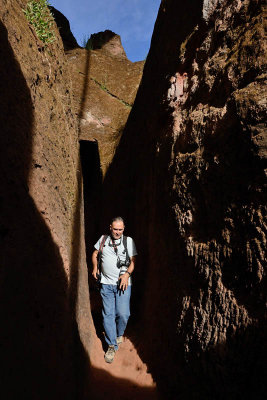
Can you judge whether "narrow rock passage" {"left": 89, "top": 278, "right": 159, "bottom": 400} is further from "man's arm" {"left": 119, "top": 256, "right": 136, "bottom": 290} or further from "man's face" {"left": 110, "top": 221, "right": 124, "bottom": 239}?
"man's face" {"left": 110, "top": 221, "right": 124, "bottom": 239}

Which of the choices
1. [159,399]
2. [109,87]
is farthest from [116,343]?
[109,87]

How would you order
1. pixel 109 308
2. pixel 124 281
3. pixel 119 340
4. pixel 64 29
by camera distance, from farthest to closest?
pixel 64 29 < pixel 119 340 < pixel 109 308 < pixel 124 281

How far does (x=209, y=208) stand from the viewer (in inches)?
75.6

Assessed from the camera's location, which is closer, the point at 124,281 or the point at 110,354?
the point at 124,281

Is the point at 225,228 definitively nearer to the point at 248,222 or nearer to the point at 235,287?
the point at 248,222

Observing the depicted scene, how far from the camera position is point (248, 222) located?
1.52 meters

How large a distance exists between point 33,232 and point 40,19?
7.05 feet

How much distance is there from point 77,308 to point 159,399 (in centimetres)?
126

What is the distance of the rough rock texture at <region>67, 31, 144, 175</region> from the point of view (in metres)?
6.45

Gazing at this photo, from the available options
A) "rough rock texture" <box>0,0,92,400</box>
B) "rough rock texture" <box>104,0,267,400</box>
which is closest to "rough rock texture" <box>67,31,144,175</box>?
"rough rock texture" <box>104,0,267,400</box>

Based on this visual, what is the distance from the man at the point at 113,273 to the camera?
309 cm

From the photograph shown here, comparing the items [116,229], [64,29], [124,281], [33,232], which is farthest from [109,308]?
[64,29]

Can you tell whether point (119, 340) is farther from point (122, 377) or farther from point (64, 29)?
point (64, 29)

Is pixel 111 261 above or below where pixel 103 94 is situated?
below
